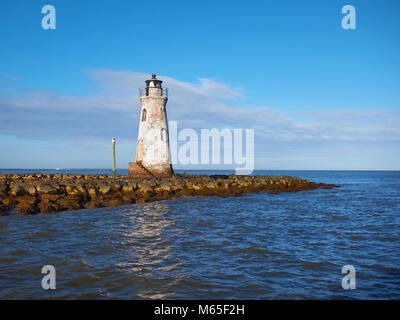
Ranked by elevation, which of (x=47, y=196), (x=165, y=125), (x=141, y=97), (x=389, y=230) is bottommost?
(x=389, y=230)

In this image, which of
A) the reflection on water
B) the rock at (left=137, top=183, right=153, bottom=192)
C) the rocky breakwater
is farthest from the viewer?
the rock at (left=137, top=183, right=153, bottom=192)

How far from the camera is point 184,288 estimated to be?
5.10m

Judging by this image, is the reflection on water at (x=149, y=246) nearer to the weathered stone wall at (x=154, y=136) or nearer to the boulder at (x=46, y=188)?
the boulder at (x=46, y=188)

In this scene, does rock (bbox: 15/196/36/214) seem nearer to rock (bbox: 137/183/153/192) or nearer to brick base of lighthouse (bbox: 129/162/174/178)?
rock (bbox: 137/183/153/192)

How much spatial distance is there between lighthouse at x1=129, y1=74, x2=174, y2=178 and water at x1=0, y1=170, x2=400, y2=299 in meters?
11.9

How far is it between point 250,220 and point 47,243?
24.2 feet

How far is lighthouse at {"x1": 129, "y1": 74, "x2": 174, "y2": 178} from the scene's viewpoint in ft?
78.2

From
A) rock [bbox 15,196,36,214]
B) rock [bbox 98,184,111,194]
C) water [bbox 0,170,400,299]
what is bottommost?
water [bbox 0,170,400,299]

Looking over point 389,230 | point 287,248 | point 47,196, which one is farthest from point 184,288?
point 47,196

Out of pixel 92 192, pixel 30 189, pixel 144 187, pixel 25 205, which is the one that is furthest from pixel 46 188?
pixel 144 187

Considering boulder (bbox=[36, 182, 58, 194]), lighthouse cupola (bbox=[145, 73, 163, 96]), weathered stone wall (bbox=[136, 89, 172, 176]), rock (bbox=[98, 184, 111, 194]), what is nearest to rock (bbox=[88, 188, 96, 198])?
rock (bbox=[98, 184, 111, 194])

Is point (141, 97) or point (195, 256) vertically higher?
point (141, 97)
